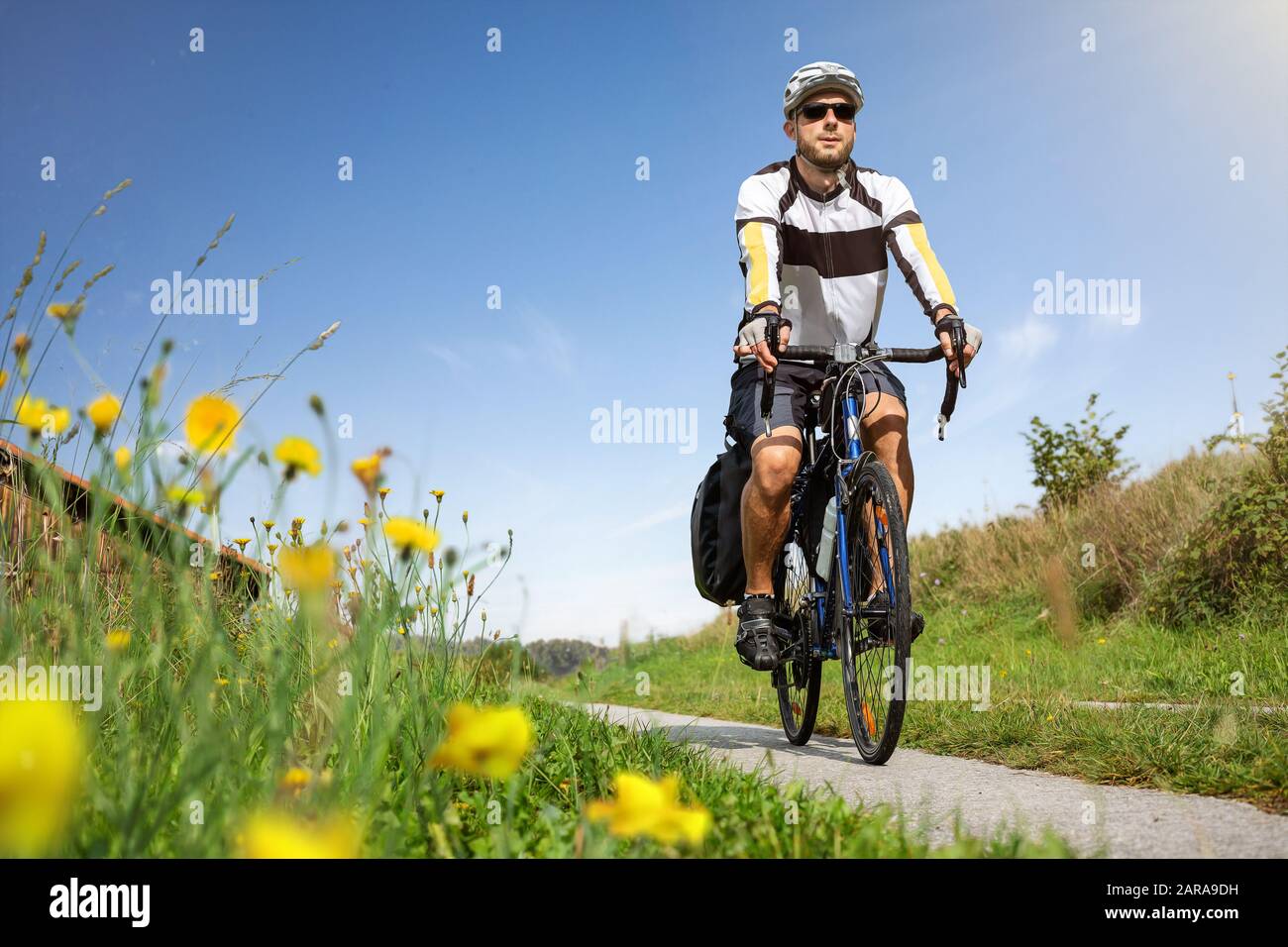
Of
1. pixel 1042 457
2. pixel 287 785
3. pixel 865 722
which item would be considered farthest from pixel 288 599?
pixel 1042 457

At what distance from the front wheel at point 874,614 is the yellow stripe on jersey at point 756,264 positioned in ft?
2.47

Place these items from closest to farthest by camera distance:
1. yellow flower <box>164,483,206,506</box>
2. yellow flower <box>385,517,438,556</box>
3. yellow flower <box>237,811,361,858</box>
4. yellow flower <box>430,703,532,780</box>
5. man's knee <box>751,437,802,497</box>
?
yellow flower <box>237,811,361,858</box>
yellow flower <box>430,703,532,780</box>
yellow flower <box>385,517,438,556</box>
yellow flower <box>164,483,206,506</box>
man's knee <box>751,437,802,497</box>

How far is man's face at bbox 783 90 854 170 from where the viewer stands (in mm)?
3639

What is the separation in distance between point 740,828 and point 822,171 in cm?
297

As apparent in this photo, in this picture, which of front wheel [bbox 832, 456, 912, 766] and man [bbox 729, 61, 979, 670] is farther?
man [bbox 729, 61, 979, 670]

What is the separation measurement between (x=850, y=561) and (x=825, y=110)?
189cm

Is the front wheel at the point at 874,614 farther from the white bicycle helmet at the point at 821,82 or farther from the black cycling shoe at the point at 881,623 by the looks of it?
the white bicycle helmet at the point at 821,82

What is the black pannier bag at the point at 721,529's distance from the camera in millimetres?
3725

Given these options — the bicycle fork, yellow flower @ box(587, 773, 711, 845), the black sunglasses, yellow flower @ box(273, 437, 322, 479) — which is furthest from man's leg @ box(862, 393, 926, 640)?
yellow flower @ box(273, 437, 322, 479)

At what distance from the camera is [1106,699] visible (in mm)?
4180

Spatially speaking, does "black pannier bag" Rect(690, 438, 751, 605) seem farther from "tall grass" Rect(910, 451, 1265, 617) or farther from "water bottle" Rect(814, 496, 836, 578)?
"tall grass" Rect(910, 451, 1265, 617)

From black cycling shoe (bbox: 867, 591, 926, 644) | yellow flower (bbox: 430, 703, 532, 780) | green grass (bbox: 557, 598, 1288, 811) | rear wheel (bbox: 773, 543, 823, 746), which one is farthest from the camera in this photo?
rear wheel (bbox: 773, 543, 823, 746)
